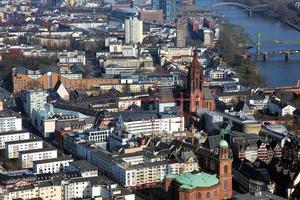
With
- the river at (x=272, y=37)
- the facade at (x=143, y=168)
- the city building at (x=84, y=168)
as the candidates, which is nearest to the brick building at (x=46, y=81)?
the river at (x=272, y=37)

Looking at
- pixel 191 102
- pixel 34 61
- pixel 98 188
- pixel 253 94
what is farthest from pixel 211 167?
pixel 34 61

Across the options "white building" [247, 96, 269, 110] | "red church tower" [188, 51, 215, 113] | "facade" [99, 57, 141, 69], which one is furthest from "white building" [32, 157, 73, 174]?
"facade" [99, 57, 141, 69]

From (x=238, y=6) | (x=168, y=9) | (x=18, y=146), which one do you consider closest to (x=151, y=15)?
(x=168, y=9)

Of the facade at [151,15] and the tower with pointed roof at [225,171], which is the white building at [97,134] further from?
the facade at [151,15]

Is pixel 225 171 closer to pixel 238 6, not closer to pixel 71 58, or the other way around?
pixel 71 58

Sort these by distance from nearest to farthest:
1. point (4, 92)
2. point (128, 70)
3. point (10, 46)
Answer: point (4, 92) → point (128, 70) → point (10, 46)

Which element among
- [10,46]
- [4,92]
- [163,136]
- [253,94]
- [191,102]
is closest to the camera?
[163,136]

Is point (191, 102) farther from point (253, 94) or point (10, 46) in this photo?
point (10, 46)

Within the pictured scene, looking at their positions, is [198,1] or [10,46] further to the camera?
[198,1]
